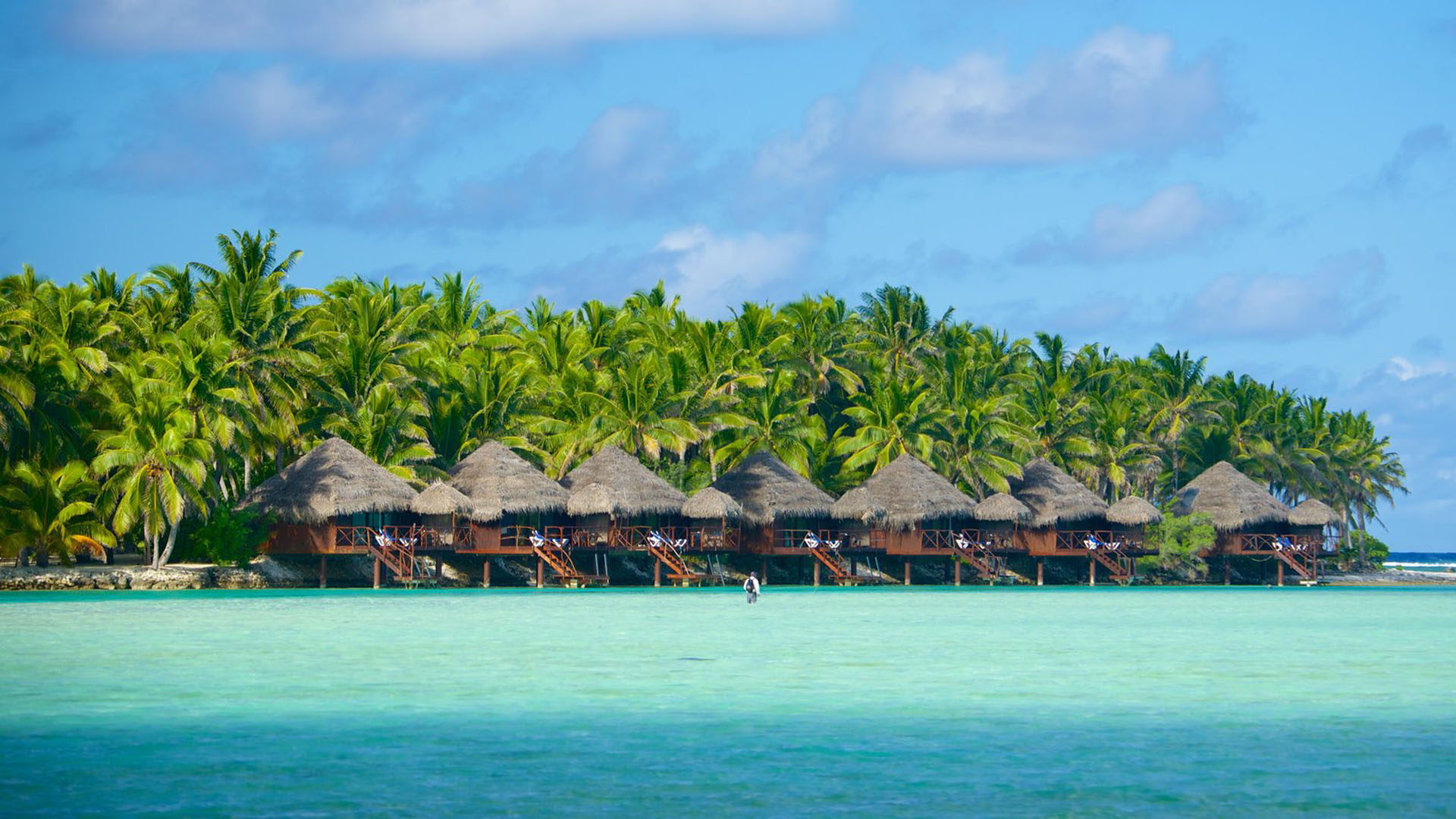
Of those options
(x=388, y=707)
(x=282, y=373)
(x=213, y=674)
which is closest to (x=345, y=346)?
(x=282, y=373)

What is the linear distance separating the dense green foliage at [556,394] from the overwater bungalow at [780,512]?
145cm

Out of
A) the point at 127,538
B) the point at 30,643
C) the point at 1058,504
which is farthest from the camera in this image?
the point at 1058,504

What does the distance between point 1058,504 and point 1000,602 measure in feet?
46.7

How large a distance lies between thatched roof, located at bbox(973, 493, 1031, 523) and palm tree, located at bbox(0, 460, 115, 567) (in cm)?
2328

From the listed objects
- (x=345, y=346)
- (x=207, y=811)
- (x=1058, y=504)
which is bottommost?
(x=207, y=811)

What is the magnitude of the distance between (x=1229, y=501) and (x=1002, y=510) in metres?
10.1

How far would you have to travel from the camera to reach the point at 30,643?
20.7 metres

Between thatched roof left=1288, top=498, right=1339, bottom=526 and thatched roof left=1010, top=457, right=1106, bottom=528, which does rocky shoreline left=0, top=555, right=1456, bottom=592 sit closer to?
thatched roof left=1010, top=457, right=1106, bottom=528

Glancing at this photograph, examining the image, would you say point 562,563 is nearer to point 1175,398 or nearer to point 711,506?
point 711,506

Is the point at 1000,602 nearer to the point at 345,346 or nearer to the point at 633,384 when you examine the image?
the point at 633,384

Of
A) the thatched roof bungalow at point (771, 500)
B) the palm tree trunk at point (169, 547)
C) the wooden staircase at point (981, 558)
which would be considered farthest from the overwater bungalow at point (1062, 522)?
the palm tree trunk at point (169, 547)

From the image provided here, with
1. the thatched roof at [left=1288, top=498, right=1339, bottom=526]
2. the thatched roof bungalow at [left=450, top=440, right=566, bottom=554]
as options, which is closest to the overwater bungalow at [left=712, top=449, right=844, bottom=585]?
the thatched roof bungalow at [left=450, top=440, right=566, bottom=554]

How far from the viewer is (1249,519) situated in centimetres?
5319

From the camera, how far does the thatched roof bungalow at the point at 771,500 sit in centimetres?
4438
